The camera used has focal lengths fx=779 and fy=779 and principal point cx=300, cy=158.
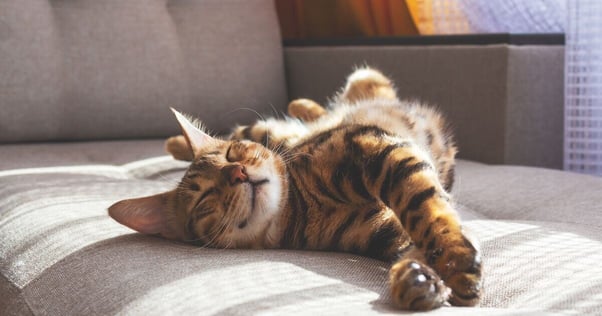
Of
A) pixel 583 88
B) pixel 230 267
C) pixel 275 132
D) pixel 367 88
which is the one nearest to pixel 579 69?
pixel 583 88

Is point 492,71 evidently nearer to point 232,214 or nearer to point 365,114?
point 365,114

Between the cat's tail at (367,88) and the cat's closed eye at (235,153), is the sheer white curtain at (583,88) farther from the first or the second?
the cat's closed eye at (235,153)

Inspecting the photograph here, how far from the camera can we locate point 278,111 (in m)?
2.71

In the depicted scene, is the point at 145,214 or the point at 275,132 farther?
the point at 275,132

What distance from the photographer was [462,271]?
3.38 feet

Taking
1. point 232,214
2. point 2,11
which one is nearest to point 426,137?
point 232,214

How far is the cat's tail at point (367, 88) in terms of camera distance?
2156mm

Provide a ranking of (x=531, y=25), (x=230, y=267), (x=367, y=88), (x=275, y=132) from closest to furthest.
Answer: (x=230, y=267), (x=275, y=132), (x=367, y=88), (x=531, y=25)

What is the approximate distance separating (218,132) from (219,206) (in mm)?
1296

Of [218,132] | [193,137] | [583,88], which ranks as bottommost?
[218,132]

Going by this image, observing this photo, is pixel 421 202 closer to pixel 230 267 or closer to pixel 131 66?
pixel 230 267

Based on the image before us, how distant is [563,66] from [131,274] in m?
1.61

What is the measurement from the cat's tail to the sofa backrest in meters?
0.50

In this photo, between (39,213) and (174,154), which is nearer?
(39,213)
